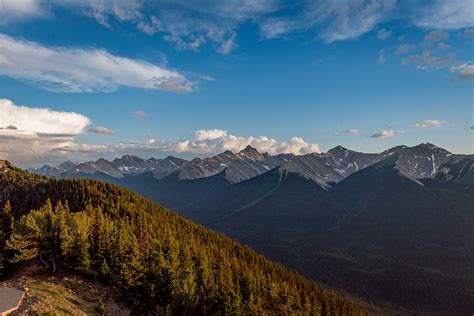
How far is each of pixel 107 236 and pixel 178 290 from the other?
25.1 m

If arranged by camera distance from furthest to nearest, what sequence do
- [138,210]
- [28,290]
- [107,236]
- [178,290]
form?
[138,210]
[107,236]
[178,290]
[28,290]

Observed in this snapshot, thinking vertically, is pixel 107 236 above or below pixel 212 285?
above

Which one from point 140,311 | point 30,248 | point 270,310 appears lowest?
point 270,310

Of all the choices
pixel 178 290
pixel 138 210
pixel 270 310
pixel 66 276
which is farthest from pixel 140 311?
pixel 138 210

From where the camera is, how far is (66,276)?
79500 millimetres

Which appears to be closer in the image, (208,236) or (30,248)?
(30,248)

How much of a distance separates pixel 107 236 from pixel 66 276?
14634mm

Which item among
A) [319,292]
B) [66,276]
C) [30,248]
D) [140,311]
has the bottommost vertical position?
[319,292]

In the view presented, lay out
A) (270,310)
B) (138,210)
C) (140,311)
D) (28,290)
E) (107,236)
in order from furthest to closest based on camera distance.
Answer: (138,210) < (270,310) < (107,236) < (140,311) < (28,290)

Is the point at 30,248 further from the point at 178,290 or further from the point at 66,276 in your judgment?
the point at 178,290

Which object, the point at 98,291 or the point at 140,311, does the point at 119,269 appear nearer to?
the point at 98,291

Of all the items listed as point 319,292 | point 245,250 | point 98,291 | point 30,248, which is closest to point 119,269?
point 98,291

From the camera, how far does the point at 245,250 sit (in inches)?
7357

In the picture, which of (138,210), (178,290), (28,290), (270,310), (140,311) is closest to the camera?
(28,290)
